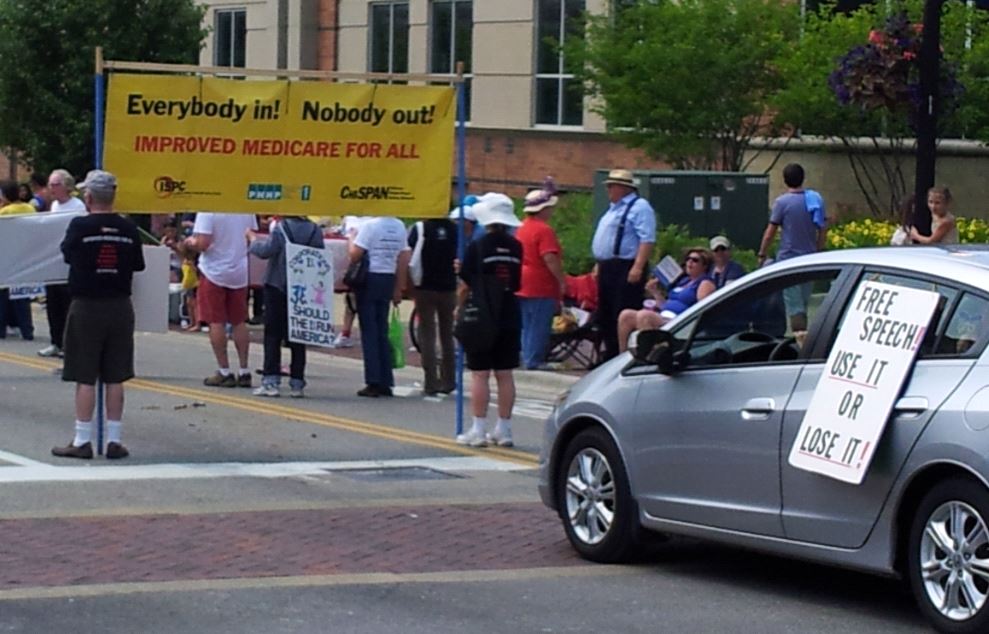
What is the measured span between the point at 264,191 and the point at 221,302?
285 cm

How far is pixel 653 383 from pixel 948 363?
1754mm

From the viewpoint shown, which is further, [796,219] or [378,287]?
[796,219]

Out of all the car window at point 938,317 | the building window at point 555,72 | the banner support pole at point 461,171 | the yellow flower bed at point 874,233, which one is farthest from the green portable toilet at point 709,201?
the car window at point 938,317

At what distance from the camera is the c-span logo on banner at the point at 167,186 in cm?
1283

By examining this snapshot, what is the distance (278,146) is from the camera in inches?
523

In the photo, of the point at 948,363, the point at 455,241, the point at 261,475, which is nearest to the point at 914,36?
the point at 455,241

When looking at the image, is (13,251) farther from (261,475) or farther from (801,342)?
(801,342)

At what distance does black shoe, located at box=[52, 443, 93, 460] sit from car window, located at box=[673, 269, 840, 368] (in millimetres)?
4633

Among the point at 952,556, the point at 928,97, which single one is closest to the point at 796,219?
the point at 928,97

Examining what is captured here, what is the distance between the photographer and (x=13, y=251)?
17.6m

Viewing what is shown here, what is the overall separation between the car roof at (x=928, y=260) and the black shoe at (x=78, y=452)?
523cm

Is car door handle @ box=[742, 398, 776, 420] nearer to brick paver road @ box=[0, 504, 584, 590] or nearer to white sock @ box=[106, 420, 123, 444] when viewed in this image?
brick paver road @ box=[0, 504, 584, 590]

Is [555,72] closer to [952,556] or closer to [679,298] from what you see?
[679,298]

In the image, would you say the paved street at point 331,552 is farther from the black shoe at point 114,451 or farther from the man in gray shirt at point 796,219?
the man in gray shirt at point 796,219
